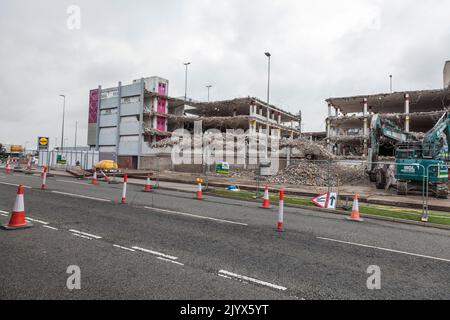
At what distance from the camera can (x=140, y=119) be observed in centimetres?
4638

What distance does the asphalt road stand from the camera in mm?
3779

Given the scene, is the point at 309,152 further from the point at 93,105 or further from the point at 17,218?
the point at 93,105

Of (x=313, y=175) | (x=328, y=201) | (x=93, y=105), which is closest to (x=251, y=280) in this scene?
(x=328, y=201)

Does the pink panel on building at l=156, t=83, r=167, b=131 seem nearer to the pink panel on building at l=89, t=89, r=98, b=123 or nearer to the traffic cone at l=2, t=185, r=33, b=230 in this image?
the pink panel on building at l=89, t=89, r=98, b=123

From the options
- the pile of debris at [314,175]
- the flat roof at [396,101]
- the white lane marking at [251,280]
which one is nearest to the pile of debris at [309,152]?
the pile of debris at [314,175]

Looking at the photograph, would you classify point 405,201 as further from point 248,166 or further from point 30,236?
point 248,166

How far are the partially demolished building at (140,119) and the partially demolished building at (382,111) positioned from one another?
39.0 ft

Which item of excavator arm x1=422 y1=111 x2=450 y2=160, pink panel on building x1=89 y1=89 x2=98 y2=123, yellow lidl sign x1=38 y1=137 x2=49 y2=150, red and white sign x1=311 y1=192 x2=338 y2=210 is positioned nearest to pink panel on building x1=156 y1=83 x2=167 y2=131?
pink panel on building x1=89 y1=89 x2=98 y2=123

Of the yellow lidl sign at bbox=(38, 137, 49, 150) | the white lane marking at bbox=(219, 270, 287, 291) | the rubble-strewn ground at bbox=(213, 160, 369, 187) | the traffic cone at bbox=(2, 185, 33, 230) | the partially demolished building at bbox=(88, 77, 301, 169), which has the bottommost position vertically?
the white lane marking at bbox=(219, 270, 287, 291)

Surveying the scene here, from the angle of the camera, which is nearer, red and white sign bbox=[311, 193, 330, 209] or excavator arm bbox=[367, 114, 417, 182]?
red and white sign bbox=[311, 193, 330, 209]

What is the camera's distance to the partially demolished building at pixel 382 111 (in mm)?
40406

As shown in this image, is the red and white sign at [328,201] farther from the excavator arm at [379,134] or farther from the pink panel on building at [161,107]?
the pink panel on building at [161,107]
